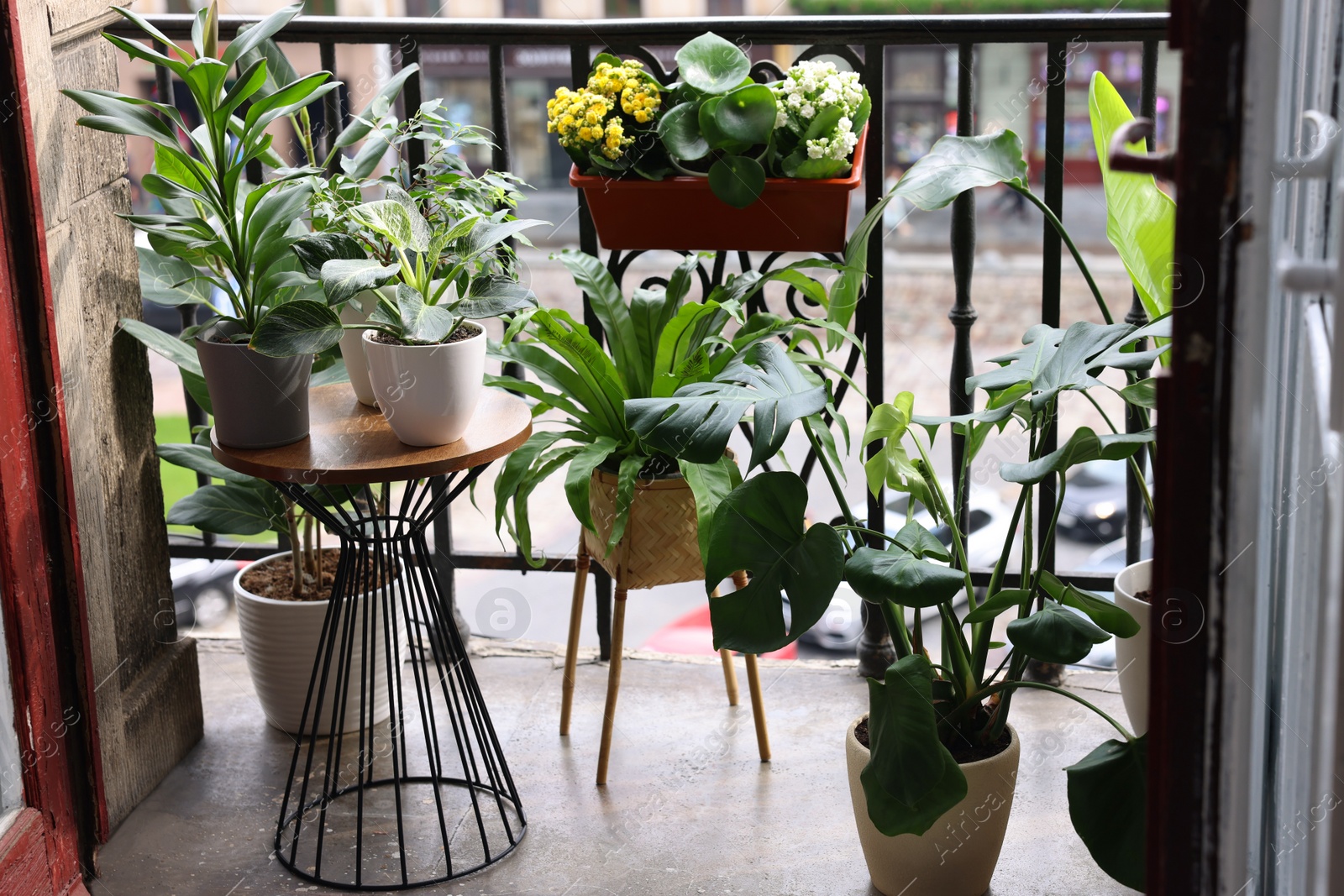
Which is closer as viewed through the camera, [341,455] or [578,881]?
[341,455]

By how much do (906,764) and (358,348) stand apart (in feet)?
3.12

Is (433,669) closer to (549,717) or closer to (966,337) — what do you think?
(549,717)

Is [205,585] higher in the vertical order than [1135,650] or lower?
lower

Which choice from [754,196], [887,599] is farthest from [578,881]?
[754,196]

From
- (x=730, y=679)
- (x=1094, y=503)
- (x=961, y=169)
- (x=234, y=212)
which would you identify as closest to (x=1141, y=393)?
(x=961, y=169)

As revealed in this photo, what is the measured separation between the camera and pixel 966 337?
2.20 m

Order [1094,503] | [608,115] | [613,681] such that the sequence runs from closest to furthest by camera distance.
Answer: [608,115], [613,681], [1094,503]

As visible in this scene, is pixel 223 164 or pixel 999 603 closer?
pixel 999 603

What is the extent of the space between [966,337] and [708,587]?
2.63ft

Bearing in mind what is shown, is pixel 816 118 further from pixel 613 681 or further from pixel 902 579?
pixel 613 681

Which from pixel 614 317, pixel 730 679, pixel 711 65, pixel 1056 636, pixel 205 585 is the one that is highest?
pixel 711 65

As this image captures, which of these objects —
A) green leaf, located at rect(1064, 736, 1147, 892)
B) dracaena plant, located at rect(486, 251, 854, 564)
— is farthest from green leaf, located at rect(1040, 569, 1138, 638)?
dracaena plant, located at rect(486, 251, 854, 564)

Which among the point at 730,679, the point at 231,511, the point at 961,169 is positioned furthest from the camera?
the point at 730,679

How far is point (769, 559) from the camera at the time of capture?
1.64m
